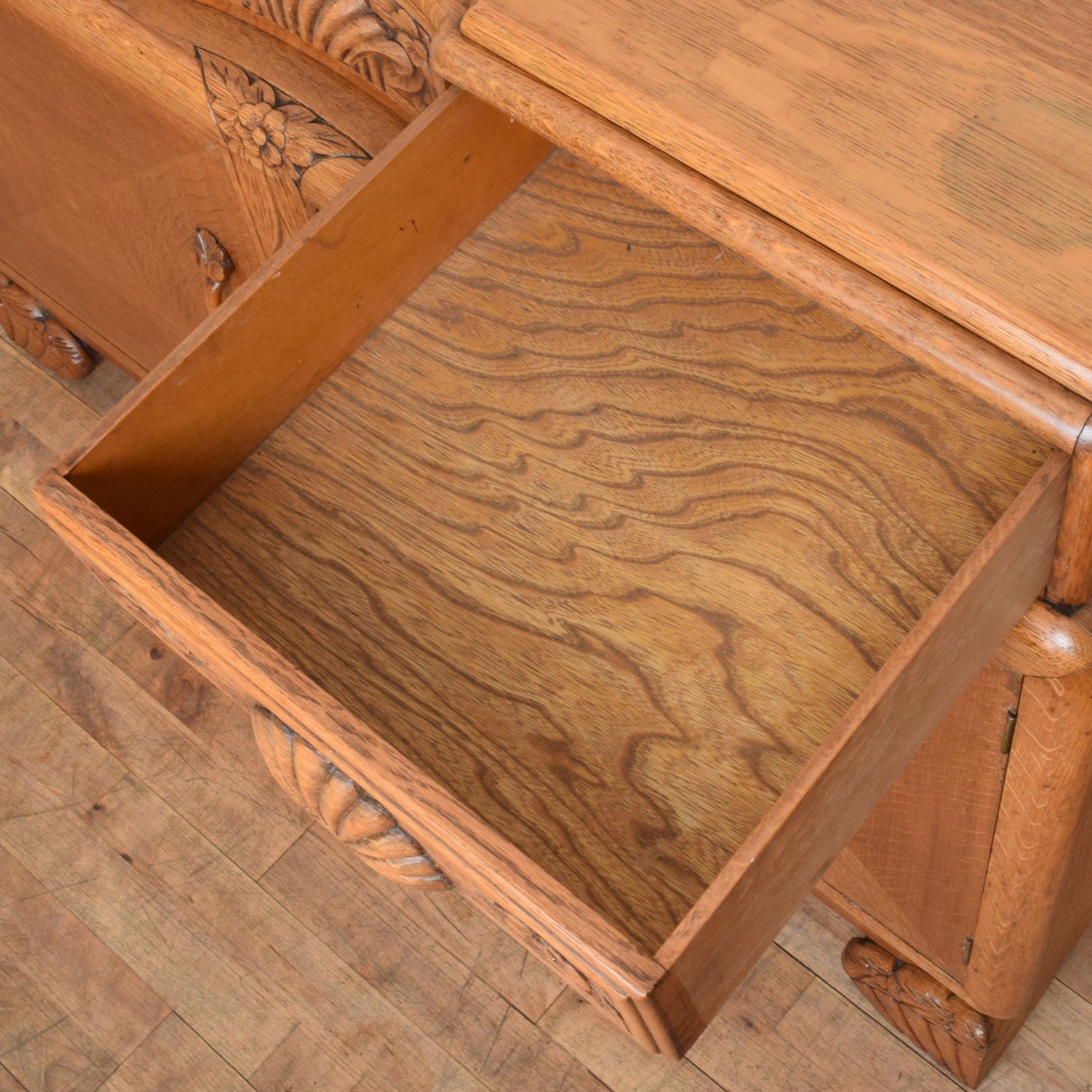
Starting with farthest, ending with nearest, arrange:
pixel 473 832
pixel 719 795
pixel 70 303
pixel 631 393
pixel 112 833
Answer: pixel 70 303 → pixel 112 833 → pixel 631 393 → pixel 719 795 → pixel 473 832

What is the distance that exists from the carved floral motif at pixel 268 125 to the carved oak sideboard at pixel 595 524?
23 mm

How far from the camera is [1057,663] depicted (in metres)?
0.69

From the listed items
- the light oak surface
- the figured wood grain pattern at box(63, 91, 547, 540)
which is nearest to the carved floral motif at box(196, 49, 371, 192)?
the figured wood grain pattern at box(63, 91, 547, 540)

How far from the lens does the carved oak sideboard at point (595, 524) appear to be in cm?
58

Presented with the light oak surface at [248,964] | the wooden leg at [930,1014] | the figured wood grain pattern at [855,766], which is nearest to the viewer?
the figured wood grain pattern at [855,766]

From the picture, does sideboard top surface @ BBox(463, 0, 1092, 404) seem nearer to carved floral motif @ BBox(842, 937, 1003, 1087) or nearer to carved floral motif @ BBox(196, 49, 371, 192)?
carved floral motif @ BBox(196, 49, 371, 192)

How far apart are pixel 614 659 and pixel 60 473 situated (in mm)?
280

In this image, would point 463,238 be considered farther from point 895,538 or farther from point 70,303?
point 70,303

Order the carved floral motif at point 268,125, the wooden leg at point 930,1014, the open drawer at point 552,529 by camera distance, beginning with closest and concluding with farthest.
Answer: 1. the open drawer at point 552,529
2. the carved floral motif at point 268,125
3. the wooden leg at point 930,1014

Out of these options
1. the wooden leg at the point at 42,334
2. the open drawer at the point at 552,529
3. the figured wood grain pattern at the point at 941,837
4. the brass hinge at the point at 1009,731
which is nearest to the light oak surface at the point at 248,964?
the figured wood grain pattern at the point at 941,837

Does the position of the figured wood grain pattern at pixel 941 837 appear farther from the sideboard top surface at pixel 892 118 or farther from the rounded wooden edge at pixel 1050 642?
the sideboard top surface at pixel 892 118

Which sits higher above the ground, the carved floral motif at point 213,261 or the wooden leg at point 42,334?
the carved floral motif at point 213,261

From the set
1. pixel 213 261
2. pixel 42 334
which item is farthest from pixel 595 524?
pixel 42 334

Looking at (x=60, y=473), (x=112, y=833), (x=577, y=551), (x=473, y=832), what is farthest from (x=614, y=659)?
(x=112, y=833)
